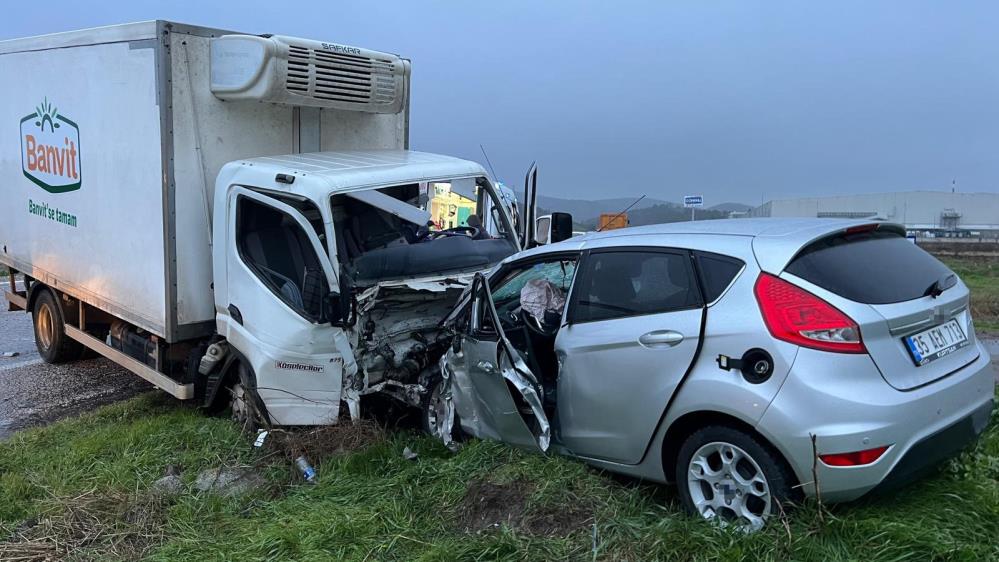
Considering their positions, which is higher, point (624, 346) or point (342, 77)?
point (342, 77)

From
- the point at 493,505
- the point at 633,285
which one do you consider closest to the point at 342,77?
the point at 633,285

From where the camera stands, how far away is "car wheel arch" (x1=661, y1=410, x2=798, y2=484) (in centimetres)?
350

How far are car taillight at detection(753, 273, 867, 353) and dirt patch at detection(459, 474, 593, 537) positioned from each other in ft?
4.21

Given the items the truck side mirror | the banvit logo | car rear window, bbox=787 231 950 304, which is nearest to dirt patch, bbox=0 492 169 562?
the truck side mirror

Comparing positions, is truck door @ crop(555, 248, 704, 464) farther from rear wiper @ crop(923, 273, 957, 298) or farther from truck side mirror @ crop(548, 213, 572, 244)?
truck side mirror @ crop(548, 213, 572, 244)

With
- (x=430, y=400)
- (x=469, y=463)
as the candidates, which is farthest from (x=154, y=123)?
(x=469, y=463)

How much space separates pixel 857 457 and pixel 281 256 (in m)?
4.15

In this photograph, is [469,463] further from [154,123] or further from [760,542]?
[154,123]

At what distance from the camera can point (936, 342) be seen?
12.0 feet

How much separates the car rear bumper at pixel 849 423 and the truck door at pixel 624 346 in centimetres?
53

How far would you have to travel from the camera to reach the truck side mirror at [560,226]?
6465mm

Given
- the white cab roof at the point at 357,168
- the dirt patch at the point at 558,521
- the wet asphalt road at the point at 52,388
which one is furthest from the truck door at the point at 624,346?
the wet asphalt road at the point at 52,388

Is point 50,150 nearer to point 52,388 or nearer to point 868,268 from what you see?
point 52,388

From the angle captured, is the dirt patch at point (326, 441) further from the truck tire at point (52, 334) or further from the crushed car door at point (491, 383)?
the truck tire at point (52, 334)
